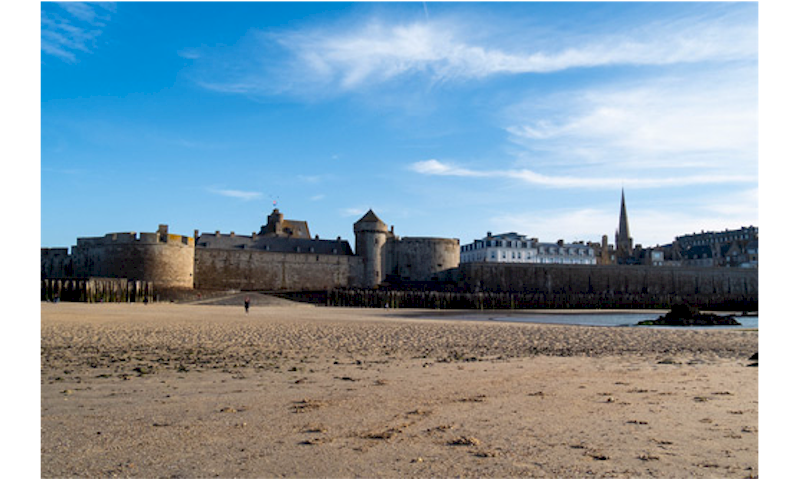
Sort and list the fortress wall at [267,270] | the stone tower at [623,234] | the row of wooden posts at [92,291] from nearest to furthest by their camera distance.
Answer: the row of wooden posts at [92,291] → the fortress wall at [267,270] → the stone tower at [623,234]

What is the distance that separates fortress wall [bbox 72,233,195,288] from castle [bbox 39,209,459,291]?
0.07 m

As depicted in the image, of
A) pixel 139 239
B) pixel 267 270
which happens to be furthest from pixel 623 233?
pixel 139 239

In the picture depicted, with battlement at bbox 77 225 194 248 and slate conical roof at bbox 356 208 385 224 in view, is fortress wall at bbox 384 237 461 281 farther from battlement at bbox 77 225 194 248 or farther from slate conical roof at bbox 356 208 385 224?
battlement at bbox 77 225 194 248

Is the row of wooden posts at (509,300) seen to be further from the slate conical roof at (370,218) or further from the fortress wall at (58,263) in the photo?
the fortress wall at (58,263)

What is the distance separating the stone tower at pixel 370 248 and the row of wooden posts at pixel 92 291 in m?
20.3

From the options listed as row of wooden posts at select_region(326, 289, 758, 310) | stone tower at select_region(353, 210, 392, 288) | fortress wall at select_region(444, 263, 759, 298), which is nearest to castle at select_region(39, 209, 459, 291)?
stone tower at select_region(353, 210, 392, 288)

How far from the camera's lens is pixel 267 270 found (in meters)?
49.6

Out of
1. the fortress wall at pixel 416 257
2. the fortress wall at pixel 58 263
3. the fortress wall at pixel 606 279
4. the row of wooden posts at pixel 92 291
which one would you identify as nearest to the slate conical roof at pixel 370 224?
the fortress wall at pixel 416 257

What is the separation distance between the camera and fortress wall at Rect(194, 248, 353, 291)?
47656mm

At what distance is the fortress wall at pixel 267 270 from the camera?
47.7 m

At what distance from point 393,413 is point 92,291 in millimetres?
34527

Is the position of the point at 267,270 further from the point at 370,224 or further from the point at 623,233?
the point at 623,233

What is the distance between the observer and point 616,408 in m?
6.66

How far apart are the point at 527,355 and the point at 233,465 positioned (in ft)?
28.9
